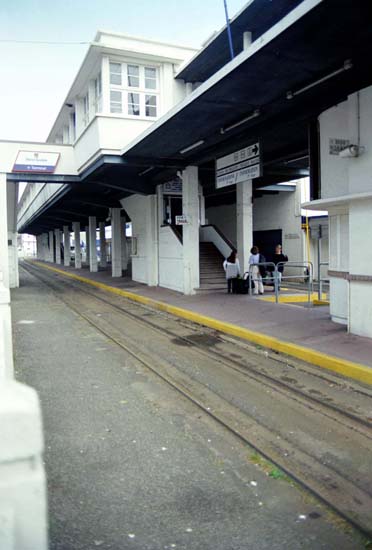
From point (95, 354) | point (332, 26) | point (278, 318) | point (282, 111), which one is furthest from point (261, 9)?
point (95, 354)

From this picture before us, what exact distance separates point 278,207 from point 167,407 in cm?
2037

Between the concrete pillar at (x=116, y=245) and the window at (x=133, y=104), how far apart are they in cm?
1093

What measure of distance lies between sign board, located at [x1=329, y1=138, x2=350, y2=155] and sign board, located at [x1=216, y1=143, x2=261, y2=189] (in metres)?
2.92

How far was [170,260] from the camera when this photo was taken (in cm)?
1791

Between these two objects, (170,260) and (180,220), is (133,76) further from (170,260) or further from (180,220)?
(170,260)

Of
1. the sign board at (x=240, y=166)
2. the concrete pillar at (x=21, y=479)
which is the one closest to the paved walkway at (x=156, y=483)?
the concrete pillar at (x=21, y=479)

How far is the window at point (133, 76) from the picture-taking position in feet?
55.5

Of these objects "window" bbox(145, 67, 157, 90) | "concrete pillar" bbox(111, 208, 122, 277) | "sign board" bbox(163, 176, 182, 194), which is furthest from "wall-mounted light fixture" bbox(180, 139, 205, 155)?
"concrete pillar" bbox(111, 208, 122, 277)

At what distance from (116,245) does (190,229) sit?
12.0 m

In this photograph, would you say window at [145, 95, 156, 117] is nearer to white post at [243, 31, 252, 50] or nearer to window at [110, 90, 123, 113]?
window at [110, 90, 123, 113]

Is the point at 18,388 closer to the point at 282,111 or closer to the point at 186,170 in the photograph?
the point at 282,111

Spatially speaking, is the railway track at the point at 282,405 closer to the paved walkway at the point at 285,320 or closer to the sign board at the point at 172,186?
the paved walkway at the point at 285,320

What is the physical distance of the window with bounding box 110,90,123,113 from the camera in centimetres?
1647

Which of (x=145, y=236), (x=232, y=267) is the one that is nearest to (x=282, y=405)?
(x=232, y=267)
